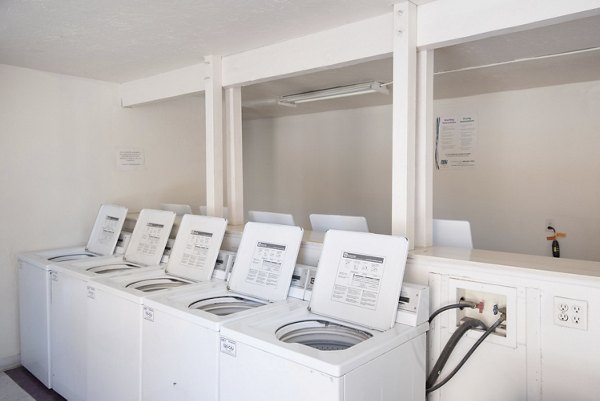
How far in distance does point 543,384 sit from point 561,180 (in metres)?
2.83

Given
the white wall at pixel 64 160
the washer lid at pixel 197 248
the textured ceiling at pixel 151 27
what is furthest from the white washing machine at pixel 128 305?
the white wall at pixel 64 160

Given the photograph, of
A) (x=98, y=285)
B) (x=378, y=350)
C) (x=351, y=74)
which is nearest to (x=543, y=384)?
(x=378, y=350)

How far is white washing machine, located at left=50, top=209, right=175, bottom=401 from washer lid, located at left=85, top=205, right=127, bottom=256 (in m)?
0.24

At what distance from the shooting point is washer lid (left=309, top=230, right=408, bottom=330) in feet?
6.31

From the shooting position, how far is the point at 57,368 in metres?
2.95

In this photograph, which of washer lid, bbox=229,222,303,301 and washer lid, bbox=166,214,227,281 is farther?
washer lid, bbox=166,214,227,281

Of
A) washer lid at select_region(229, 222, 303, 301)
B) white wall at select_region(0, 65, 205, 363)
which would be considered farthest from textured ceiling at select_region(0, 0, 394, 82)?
washer lid at select_region(229, 222, 303, 301)

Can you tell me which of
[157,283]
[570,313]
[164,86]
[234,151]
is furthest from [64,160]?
[570,313]

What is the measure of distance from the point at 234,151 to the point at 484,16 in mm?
1986

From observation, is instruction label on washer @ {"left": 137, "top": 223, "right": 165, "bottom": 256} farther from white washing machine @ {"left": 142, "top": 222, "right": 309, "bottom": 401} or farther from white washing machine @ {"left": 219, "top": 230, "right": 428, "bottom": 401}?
white washing machine @ {"left": 219, "top": 230, "right": 428, "bottom": 401}

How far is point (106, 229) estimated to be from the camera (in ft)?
12.0

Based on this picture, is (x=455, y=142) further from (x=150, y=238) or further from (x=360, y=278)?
(x=150, y=238)

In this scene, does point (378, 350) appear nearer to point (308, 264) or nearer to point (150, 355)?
point (308, 264)

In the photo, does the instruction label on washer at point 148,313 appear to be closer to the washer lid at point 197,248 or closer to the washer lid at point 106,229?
the washer lid at point 197,248
